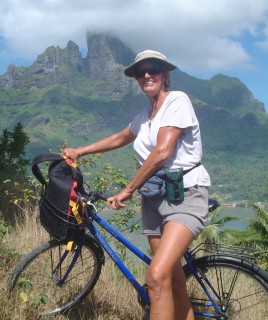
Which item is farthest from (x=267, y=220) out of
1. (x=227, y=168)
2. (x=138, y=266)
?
(x=227, y=168)

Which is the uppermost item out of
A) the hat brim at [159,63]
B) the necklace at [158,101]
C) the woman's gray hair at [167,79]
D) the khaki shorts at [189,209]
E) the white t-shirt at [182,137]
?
the hat brim at [159,63]

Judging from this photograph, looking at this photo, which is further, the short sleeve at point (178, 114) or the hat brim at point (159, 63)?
the hat brim at point (159, 63)

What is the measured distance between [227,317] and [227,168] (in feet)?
589

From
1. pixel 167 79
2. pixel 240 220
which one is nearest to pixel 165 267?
pixel 167 79

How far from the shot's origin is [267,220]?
26578 millimetres

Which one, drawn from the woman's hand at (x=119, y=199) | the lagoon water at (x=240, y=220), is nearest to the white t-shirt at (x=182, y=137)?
the woman's hand at (x=119, y=199)

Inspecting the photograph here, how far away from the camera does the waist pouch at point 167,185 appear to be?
9.34ft

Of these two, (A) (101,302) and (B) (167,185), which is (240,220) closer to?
(A) (101,302)

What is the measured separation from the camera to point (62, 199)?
10.4 ft

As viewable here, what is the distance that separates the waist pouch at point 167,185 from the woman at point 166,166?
0.05 metres

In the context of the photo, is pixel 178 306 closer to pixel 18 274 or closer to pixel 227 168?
pixel 18 274

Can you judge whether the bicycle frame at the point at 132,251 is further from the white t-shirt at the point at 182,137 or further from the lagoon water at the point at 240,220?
the lagoon water at the point at 240,220

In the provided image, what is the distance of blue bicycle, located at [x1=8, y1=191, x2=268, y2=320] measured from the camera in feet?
10.7

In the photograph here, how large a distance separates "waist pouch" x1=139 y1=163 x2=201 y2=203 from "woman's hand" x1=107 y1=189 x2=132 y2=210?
0.49 ft
